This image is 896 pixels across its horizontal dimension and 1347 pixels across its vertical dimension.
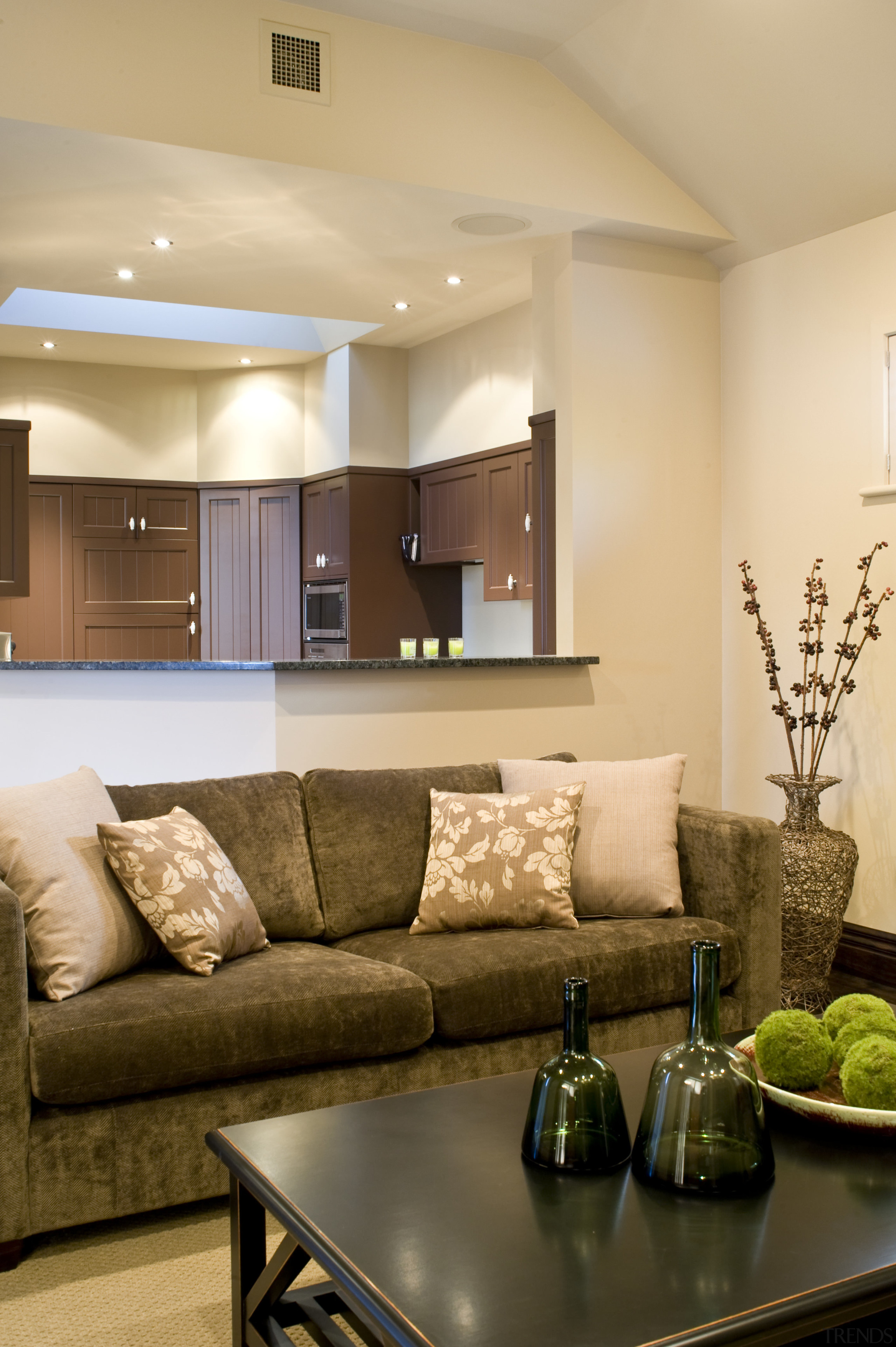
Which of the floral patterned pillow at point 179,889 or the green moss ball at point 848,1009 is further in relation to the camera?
the floral patterned pillow at point 179,889

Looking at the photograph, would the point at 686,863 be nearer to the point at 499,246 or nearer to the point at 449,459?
the point at 499,246

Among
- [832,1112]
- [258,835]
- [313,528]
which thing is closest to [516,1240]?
[832,1112]

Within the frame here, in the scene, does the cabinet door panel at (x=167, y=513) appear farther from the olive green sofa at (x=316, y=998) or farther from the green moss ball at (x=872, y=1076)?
the green moss ball at (x=872, y=1076)

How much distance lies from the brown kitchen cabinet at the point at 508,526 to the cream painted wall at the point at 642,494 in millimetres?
904

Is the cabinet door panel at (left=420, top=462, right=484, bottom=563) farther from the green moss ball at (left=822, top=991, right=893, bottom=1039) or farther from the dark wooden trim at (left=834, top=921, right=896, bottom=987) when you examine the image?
the green moss ball at (left=822, top=991, right=893, bottom=1039)

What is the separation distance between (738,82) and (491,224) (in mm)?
995

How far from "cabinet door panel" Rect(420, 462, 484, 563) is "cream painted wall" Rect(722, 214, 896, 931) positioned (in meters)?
1.64

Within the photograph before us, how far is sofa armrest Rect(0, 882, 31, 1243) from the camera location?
2.13 meters

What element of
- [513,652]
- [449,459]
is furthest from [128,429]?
[513,652]

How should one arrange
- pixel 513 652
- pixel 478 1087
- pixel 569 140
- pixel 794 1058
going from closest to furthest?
pixel 794 1058 → pixel 478 1087 → pixel 569 140 → pixel 513 652

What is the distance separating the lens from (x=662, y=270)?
472cm

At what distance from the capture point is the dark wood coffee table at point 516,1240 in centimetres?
125

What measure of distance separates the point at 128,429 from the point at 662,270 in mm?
3915

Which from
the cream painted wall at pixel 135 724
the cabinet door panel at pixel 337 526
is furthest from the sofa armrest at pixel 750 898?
the cabinet door panel at pixel 337 526
